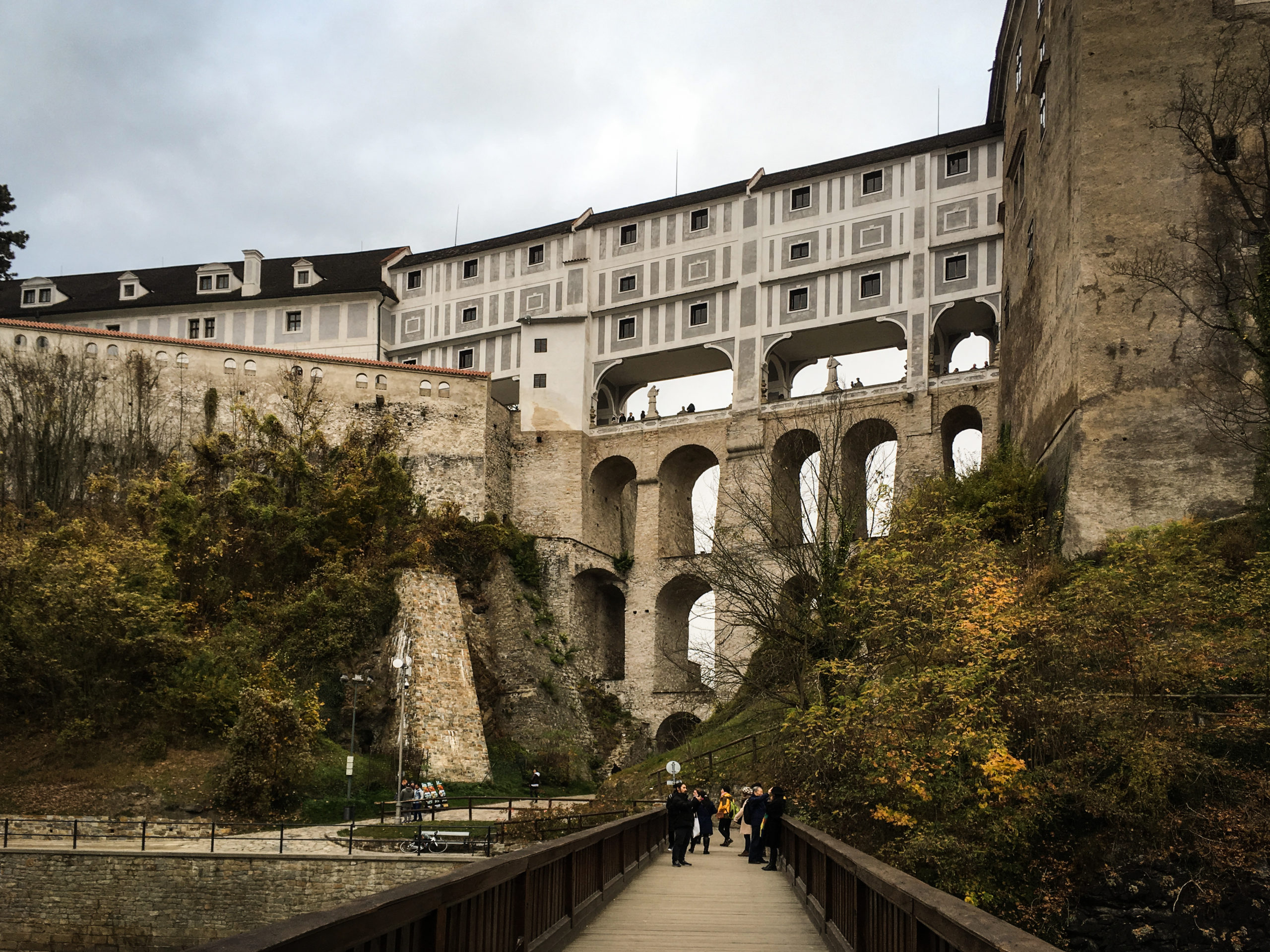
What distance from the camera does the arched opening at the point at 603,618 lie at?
1781 inches

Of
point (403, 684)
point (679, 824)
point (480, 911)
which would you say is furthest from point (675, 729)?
point (480, 911)

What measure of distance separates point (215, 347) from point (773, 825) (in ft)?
117

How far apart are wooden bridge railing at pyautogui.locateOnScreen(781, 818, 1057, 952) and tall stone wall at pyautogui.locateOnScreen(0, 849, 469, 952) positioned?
15.1 meters

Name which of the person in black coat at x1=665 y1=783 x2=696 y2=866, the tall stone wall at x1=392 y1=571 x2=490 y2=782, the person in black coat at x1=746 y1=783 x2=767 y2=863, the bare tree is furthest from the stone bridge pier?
the person in black coat at x1=665 y1=783 x2=696 y2=866

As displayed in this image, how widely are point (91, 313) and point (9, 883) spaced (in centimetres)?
3723

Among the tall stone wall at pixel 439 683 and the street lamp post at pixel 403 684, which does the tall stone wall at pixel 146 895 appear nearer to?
the street lamp post at pixel 403 684

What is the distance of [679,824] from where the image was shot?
15734 millimetres

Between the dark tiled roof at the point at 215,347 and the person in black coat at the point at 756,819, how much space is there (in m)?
30.6

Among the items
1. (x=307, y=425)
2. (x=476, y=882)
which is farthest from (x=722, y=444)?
(x=476, y=882)

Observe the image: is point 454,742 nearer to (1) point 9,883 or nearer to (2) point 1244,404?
(1) point 9,883

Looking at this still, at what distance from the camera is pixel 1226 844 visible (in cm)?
1636

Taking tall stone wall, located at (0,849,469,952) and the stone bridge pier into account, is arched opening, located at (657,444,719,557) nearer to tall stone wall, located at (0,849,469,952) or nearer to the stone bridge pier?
the stone bridge pier

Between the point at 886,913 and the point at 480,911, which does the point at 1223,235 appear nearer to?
the point at 886,913

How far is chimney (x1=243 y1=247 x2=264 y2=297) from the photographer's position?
5422 centimetres
